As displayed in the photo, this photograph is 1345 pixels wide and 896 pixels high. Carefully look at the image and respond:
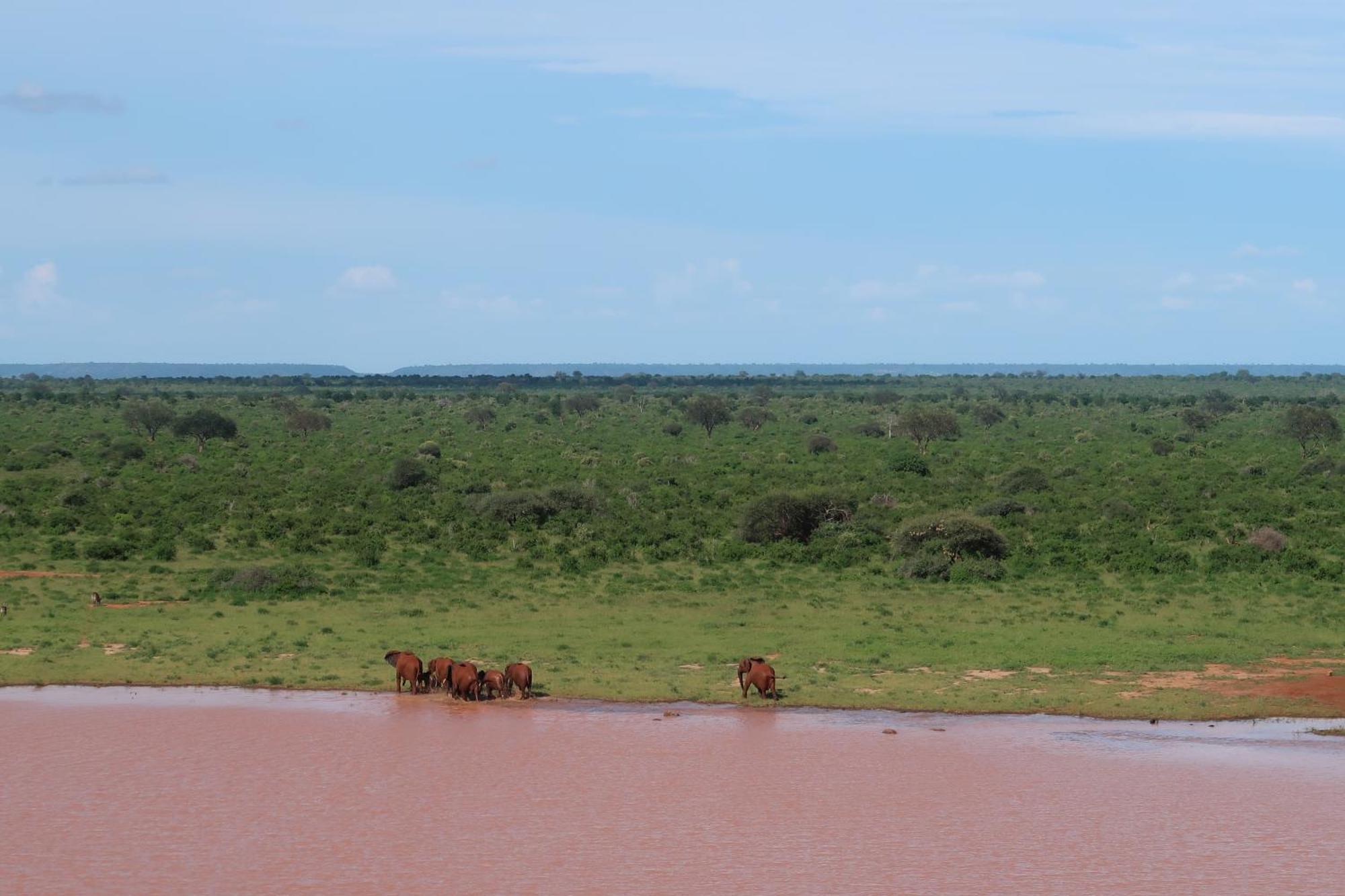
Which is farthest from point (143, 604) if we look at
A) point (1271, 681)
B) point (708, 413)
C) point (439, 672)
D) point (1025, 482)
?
point (708, 413)

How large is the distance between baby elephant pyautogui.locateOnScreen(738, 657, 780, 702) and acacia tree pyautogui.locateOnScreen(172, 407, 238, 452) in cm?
5819

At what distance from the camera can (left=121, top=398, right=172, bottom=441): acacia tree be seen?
7888 cm

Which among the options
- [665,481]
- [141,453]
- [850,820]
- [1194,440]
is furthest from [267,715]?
[1194,440]

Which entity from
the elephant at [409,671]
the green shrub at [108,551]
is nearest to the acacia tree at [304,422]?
the green shrub at [108,551]

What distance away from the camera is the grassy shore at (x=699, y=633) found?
2459 centimetres

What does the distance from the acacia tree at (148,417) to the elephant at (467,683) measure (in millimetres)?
57648

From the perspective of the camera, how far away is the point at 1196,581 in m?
35.8

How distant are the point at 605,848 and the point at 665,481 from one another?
39840 mm

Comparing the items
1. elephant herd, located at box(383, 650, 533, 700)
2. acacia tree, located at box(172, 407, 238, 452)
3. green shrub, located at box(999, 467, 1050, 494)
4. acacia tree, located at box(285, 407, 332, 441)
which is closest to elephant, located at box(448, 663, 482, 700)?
elephant herd, located at box(383, 650, 533, 700)

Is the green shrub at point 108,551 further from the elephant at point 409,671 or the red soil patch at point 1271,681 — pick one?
the red soil patch at point 1271,681

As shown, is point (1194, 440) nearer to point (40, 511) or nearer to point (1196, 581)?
point (1196, 581)

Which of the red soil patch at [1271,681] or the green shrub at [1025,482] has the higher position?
the green shrub at [1025,482]

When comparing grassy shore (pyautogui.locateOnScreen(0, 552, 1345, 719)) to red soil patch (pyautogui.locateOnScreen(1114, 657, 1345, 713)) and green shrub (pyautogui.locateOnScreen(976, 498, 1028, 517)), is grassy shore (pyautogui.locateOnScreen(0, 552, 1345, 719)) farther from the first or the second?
green shrub (pyautogui.locateOnScreen(976, 498, 1028, 517))

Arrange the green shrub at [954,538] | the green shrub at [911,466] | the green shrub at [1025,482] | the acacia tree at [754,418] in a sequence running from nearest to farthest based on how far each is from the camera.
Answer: the green shrub at [954,538] < the green shrub at [1025,482] < the green shrub at [911,466] < the acacia tree at [754,418]
